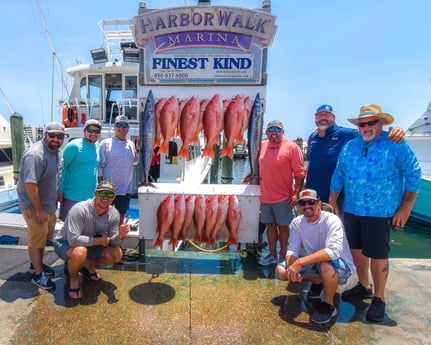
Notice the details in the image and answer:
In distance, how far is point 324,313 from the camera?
9.14 ft

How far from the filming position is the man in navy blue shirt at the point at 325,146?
Answer: 345cm

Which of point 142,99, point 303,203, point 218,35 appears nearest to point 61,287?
point 142,99

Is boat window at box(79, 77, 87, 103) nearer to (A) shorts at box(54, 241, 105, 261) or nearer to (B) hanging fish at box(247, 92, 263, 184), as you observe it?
(A) shorts at box(54, 241, 105, 261)

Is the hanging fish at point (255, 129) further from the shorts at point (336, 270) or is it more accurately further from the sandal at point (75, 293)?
the sandal at point (75, 293)

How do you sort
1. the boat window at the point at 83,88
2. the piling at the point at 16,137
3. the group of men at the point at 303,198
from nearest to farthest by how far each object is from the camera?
the group of men at the point at 303,198, the piling at the point at 16,137, the boat window at the point at 83,88

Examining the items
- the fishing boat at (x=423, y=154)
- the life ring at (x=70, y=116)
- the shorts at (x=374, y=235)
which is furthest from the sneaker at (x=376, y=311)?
the fishing boat at (x=423, y=154)

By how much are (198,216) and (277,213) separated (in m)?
0.95

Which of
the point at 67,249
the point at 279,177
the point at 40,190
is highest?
the point at 279,177

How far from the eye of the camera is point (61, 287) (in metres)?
3.25

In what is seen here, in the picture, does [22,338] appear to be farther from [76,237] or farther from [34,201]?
[34,201]

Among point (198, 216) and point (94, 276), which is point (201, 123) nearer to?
point (198, 216)

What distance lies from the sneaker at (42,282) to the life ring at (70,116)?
6.59 m

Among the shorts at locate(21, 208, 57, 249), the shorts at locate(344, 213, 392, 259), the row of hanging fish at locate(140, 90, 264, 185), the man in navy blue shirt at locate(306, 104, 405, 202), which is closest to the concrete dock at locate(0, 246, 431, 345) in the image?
the shorts at locate(21, 208, 57, 249)

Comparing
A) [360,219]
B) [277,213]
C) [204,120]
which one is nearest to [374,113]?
[360,219]
